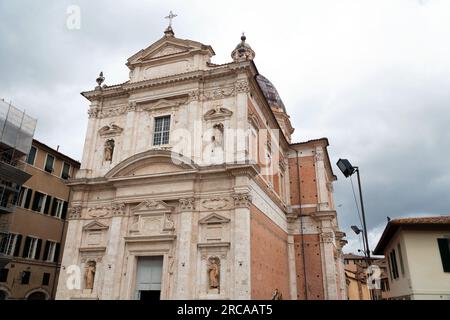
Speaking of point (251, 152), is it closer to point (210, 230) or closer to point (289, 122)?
point (210, 230)

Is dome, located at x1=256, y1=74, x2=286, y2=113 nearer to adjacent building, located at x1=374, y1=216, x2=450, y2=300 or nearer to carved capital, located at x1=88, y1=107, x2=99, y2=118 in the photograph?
carved capital, located at x1=88, y1=107, x2=99, y2=118

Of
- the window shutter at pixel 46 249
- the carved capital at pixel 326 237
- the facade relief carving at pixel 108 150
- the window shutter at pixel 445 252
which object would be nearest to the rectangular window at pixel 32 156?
the window shutter at pixel 46 249

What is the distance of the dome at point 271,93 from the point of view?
114 ft

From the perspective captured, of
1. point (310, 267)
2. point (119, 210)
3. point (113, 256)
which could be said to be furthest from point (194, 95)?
point (310, 267)

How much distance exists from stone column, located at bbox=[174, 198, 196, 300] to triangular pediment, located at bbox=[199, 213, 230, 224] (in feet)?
2.18

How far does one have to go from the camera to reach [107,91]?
884 inches

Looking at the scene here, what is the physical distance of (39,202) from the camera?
2673cm

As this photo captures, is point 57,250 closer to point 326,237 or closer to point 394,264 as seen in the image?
point 326,237

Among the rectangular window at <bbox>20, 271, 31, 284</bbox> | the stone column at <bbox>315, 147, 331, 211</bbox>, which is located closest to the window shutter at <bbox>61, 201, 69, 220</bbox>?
the rectangular window at <bbox>20, 271, 31, 284</bbox>

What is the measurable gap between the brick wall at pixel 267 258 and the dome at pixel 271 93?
14.8 metres
